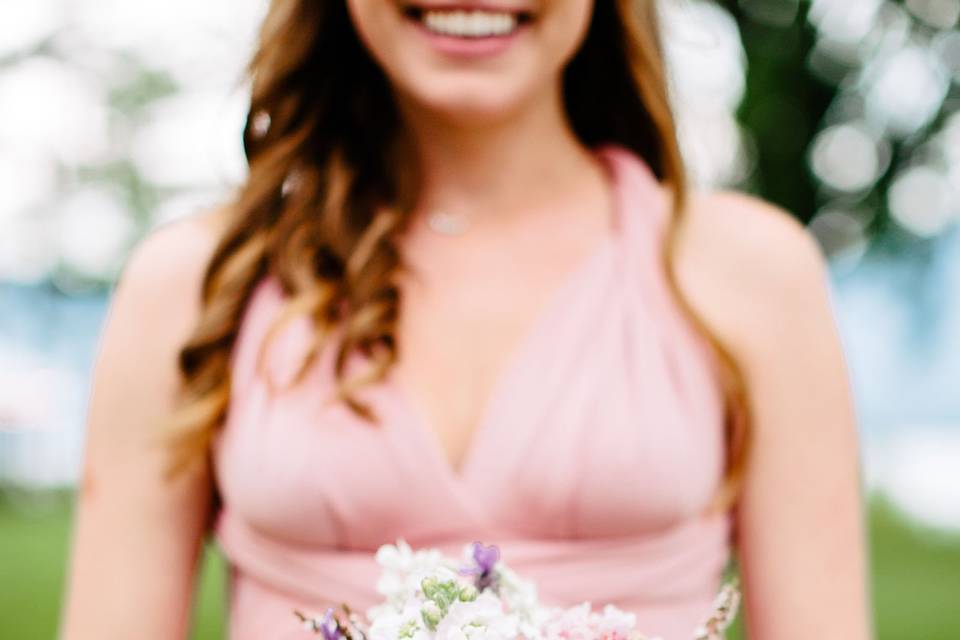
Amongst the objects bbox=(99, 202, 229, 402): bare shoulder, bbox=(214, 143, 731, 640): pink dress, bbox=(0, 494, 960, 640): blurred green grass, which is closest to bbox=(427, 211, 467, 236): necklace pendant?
bbox=(214, 143, 731, 640): pink dress

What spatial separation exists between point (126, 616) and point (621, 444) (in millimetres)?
930

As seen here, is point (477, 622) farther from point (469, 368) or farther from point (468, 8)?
point (468, 8)

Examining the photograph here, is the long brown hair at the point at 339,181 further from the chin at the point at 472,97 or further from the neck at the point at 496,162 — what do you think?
the chin at the point at 472,97

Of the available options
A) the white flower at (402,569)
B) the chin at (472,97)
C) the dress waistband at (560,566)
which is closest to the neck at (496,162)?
the chin at (472,97)

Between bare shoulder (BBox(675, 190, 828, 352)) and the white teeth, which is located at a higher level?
the white teeth

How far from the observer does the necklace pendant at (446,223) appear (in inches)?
117

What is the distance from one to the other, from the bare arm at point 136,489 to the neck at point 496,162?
0.52 m

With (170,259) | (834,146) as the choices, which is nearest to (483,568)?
(170,259)

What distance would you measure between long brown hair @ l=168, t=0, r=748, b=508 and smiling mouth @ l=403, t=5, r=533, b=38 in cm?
40

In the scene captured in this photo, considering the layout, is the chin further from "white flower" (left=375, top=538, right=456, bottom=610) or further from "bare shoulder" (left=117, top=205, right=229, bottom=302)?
"white flower" (left=375, top=538, right=456, bottom=610)

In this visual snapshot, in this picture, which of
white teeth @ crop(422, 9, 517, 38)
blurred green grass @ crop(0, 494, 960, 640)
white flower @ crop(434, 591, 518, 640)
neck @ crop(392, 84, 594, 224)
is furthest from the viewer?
blurred green grass @ crop(0, 494, 960, 640)

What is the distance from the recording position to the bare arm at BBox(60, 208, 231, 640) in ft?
8.99

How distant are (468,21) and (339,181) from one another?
50 cm

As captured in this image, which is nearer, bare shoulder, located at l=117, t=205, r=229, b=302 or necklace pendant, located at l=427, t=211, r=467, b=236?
bare shoulder, located at l=117, t=205, r=229, b=302
